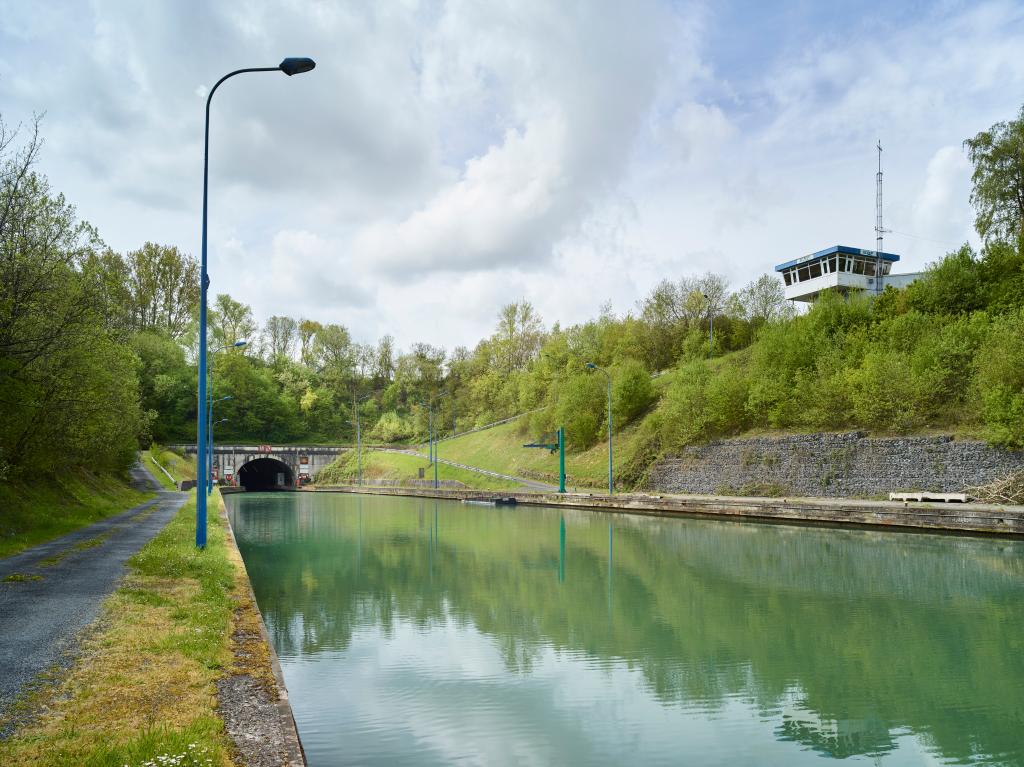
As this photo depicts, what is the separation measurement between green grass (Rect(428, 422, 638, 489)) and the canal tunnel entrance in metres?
19.3

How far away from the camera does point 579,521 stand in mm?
32812

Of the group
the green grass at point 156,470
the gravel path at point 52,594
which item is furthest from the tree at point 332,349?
the gravel path at point 52,594

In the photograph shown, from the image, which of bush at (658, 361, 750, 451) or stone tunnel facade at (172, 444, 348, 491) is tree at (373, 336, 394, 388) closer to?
stone tunnel facade at (172, 444, 348, 491)

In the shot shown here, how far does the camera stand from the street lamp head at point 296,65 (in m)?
14.3

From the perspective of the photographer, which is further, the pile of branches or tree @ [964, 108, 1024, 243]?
tree @ [964, 108, 1024, 243]

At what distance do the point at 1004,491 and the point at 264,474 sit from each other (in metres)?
78.6

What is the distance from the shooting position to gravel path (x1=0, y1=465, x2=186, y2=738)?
727cm

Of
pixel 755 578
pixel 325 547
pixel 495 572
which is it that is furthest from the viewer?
pixel 325 547

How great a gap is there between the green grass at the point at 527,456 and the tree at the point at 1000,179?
27.5m

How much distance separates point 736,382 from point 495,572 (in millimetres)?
32487

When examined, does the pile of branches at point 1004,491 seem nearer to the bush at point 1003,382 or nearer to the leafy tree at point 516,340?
the bush at point 1003,382

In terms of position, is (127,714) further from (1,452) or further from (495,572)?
(1,452)

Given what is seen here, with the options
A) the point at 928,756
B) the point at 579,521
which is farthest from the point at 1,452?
the point at 579,521

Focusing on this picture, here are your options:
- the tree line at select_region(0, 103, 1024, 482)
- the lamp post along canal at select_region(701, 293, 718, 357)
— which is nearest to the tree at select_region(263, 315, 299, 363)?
the tree line at select_region(0, 103, 1024, 482)
